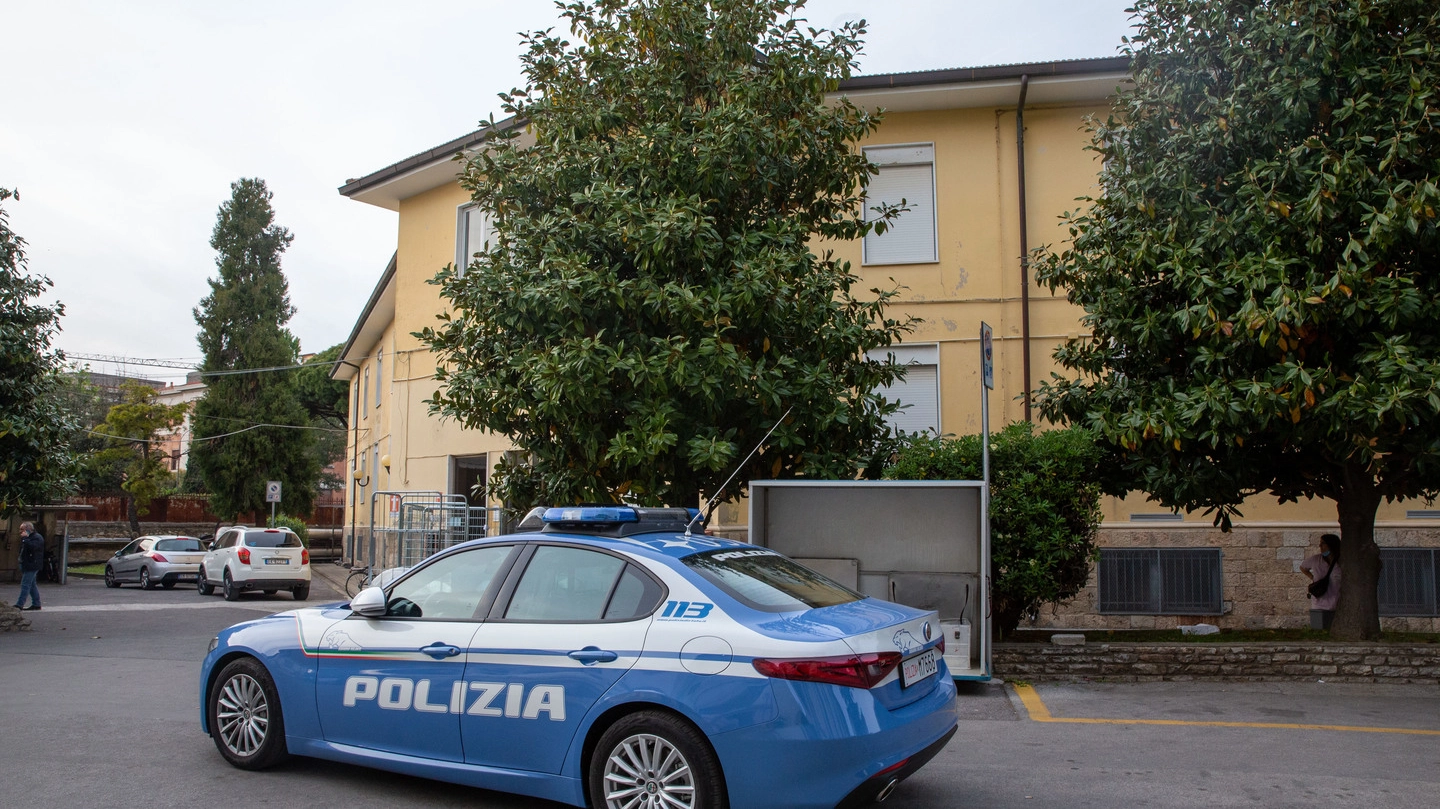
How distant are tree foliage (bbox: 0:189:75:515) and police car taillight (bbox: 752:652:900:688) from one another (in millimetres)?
12730

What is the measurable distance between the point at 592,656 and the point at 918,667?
1508 mm

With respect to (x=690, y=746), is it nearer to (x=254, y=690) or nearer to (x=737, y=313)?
(x=254, y=690)

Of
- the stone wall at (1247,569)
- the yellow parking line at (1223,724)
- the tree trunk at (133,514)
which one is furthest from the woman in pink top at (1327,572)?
the tree trunk at (133,514)

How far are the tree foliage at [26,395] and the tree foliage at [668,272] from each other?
22.6 ft

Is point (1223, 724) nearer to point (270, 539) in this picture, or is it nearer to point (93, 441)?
point (270, 539)

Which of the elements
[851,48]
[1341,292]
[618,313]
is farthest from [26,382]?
[1341,292]

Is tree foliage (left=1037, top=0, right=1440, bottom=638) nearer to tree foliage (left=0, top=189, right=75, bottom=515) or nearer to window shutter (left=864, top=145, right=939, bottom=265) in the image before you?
window shutter (left=864, top=145, right=939, bottom=265)

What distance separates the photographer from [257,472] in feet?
137

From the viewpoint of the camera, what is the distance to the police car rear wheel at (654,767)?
4582mm

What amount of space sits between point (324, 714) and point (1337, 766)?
588 cm

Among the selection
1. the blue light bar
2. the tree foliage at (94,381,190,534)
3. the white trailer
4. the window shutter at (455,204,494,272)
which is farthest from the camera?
the tree foliage at (94,381,190,534)

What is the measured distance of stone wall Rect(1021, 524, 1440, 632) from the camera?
47.9 ft

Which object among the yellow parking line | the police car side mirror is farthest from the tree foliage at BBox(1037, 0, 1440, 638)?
the police car side mirror

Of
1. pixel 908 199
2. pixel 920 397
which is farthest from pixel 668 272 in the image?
pixel 908 199
